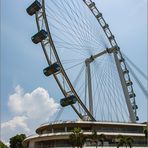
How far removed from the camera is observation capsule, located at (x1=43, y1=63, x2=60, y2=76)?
62688 millimetres

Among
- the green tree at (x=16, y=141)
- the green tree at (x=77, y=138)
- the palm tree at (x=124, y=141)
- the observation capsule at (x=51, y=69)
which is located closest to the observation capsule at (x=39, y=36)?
the observation capsule at (x=51, y=69)

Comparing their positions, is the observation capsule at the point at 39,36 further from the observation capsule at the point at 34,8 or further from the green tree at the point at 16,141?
the green tree at the point at 16,141

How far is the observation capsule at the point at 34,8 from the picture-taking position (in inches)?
2542

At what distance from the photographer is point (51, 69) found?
63.2 meters

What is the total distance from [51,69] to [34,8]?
41.3 ft

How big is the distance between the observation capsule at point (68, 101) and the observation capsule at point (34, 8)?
18225mm

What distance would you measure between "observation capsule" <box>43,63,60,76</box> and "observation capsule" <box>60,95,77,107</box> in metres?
5.74

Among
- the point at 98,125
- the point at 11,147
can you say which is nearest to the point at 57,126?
the point at 98,125

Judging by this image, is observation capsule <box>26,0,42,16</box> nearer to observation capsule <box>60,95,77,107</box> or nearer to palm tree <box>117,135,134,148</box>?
observation capsule <box>60,95,77,107</box>

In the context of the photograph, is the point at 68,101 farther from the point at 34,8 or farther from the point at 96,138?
the point at 34,8

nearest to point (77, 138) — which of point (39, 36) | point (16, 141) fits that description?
point (39, 36)

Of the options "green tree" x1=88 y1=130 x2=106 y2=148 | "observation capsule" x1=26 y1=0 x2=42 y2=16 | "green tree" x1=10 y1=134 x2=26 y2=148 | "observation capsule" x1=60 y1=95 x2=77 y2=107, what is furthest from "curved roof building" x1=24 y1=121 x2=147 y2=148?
"observation capsule" x1=26 y1=0 x2=42 y2=16

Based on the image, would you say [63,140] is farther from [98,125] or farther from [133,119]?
Result: [133,119]

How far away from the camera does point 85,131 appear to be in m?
71.1
